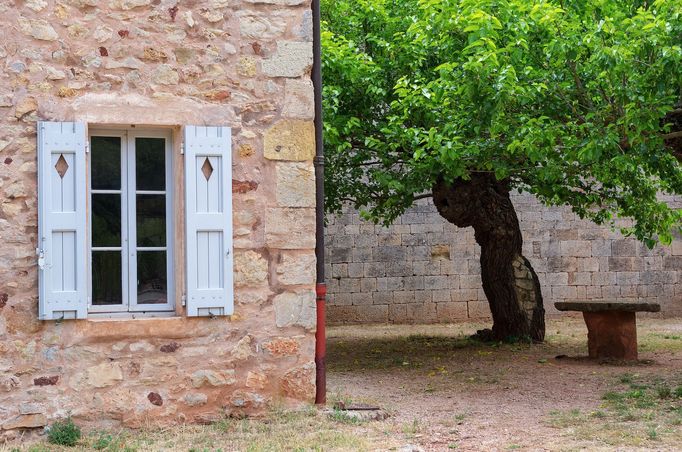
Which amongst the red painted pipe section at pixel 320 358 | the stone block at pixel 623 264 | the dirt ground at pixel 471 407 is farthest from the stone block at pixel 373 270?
the red painted pipe section at pixel 320 358

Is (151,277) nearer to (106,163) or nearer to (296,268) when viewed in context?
(106,163)

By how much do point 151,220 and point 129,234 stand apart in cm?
20

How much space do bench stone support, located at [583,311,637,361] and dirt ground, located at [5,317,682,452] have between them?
7.8 inches

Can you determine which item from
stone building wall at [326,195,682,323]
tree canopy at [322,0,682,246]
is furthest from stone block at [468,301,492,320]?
tree canopy at [322,0,682,246]

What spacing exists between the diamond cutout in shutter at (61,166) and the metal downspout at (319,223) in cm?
176

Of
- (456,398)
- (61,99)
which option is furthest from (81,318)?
(456,398)

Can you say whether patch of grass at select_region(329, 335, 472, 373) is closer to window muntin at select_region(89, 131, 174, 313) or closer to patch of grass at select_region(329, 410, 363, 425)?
patch of grass at select_region(329, 410, 363, 425)

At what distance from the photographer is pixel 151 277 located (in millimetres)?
6289

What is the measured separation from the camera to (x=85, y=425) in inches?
233

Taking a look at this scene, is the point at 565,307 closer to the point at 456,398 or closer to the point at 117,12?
the point at 456,398

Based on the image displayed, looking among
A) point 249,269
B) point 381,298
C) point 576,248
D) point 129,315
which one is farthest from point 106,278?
point 576,248

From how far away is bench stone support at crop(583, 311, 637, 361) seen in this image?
9.75 metres

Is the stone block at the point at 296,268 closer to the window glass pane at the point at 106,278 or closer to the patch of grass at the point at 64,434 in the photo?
the window glass pane at the point at 106,278

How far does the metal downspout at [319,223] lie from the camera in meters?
6.57
